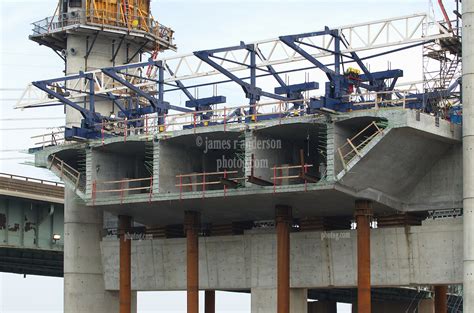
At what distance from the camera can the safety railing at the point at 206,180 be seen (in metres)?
75.0

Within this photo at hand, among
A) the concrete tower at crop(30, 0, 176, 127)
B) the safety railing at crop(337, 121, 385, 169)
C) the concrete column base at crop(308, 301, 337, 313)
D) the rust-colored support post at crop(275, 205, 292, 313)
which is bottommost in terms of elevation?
the concrete column base at crop(308, 301, 337, 313)

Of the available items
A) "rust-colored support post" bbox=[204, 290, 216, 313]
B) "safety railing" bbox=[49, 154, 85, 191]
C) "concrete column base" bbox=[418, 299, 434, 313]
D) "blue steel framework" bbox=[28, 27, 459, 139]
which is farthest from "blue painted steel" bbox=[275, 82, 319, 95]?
"concrete column base" bbox=[418, 299, 434, 313]

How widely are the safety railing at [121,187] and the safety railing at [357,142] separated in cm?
1368

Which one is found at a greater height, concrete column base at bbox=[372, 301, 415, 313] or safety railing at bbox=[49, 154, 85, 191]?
safety railing at bbox=[49, 154, 85, 191]

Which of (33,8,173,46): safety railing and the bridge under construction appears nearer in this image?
the bridge under construction

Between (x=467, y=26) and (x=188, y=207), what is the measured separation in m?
21.2

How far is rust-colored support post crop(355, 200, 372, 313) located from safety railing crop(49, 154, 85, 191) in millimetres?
20850

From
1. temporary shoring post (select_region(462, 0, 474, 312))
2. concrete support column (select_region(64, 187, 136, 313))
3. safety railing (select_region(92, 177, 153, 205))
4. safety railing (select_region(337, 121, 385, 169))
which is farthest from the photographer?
concrete support column (select_region(64, 187, 136, 313))

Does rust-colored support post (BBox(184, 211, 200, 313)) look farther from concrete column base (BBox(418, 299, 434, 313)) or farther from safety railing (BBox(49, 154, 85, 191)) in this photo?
concrete column base (BBox(418, 299, 434, 313))

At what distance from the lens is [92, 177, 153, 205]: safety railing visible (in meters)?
80.0

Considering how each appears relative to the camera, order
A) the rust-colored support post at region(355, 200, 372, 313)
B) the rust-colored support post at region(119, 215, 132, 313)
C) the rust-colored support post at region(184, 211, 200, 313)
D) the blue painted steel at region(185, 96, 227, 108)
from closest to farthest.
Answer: the rust-colored support post at region(355, 200, 372, 313)
the rust-colored support post at region(184, 211, 200, 313)
the rust-colored support post at region(119, 215, 132, 313)
the blue painted steel at region(185, 96, 227, 108)

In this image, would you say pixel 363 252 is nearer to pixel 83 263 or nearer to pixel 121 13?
pixel 83 263

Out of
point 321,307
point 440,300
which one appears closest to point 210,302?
point 440,300

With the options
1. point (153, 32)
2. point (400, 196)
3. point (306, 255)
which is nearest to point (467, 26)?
point (400, 196)
